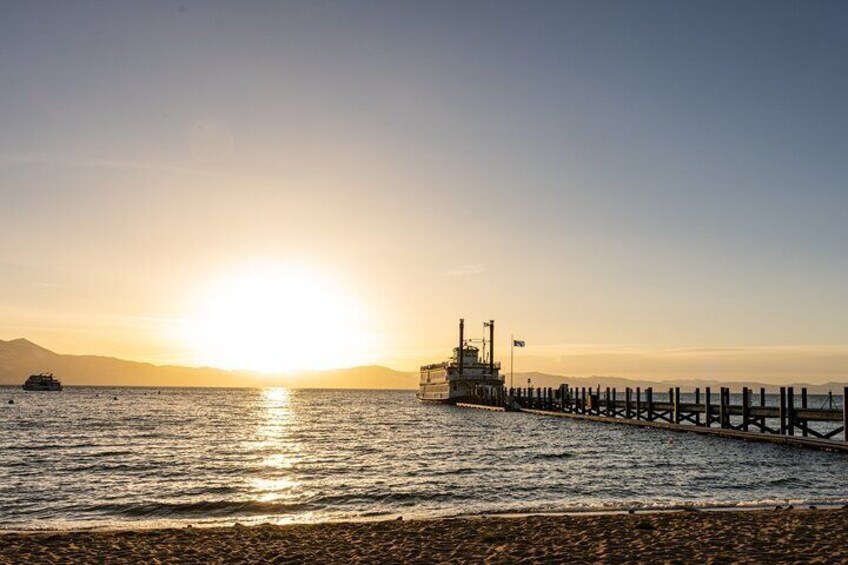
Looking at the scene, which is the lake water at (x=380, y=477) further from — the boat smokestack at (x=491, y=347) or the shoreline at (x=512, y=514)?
the boat smokestack at (x=491, y=347)

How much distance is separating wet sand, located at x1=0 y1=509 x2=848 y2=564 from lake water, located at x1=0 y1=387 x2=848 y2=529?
3.45 m

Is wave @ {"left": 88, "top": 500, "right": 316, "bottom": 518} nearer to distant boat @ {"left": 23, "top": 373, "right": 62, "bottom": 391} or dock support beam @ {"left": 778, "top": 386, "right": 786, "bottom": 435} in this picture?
dock support beam @ {"left": 778, "top": 386, "right": 786, "bottom": 435}

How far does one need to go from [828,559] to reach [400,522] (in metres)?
8.58

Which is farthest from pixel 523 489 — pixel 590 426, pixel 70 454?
pixel 590 426

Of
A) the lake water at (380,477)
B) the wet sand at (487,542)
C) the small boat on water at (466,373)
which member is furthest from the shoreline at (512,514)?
the small boat on water at (466,373)

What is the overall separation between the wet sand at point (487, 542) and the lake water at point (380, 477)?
3.45 meters

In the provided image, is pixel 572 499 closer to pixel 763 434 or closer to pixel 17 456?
pixel 763 434

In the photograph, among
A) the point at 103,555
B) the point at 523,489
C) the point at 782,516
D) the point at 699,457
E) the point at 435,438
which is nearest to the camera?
the point at 103,555

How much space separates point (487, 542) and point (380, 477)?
46.2ft

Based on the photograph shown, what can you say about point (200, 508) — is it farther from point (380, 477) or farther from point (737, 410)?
point (737, 410)

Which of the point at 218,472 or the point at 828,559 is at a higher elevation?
the point at 828,559

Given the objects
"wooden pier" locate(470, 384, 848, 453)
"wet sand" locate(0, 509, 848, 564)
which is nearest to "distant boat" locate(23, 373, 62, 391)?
"wooden pier" locate(470, 384, 848, 453)

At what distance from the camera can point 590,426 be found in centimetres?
5612

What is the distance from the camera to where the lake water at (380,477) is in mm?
20047
